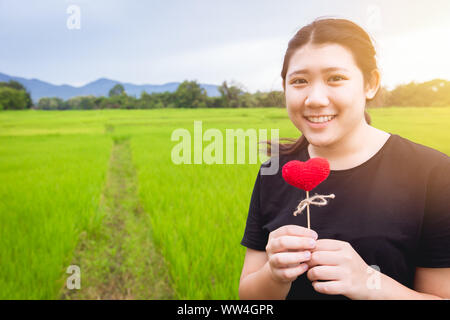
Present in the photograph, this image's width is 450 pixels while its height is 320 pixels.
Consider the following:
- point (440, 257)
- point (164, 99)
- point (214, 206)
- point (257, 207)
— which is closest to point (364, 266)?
point (440, 257)

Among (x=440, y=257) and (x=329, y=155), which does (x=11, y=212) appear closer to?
(x=329, y=155)

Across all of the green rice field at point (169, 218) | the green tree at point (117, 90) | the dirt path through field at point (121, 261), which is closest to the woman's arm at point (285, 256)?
the green rice field at point (169, 218)

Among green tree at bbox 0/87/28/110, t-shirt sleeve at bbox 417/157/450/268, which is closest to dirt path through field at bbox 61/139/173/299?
t-shirt sleeve at bbox 417/157/450/268

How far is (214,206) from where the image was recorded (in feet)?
9.41

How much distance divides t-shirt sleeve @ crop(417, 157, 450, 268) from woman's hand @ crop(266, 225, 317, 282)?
1.11 ft

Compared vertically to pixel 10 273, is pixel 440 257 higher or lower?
higher

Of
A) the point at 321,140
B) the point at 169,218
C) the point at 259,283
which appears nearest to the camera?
the point at 321,140

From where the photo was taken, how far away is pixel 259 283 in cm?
83

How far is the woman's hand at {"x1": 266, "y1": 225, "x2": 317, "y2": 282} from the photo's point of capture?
2.00 ft

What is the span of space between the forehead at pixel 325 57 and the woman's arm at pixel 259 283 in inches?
20.6

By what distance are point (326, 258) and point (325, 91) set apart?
380 millimetres

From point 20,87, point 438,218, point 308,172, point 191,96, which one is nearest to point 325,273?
point 308,172

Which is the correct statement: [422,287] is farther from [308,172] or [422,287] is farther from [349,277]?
[308,172]

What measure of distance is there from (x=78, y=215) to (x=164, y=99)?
38.3ft
